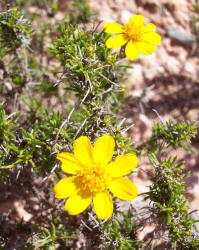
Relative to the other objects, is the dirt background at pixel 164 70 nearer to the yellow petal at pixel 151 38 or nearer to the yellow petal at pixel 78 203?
the yellow petal at pixel 151 38

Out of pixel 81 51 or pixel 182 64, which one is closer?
pixel 81 51

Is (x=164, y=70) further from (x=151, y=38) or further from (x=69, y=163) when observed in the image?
(x=69, y=163)

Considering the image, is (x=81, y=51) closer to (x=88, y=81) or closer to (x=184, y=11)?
(x=88, y=81)

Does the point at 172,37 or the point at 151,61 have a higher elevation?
the point at 172,37

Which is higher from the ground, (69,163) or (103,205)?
(69,163)

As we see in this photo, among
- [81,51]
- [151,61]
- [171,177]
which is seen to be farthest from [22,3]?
[171,177]

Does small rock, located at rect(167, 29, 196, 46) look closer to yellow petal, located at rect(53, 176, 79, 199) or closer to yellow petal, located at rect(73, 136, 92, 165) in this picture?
yellow petal, located at rect(73, 136, 92, 165)

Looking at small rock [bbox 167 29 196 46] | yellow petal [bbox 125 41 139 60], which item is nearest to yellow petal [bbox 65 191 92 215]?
yellow petal [bbox 125 41 139 60]

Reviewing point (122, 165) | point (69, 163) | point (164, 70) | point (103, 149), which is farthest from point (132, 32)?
point (164, 70)
